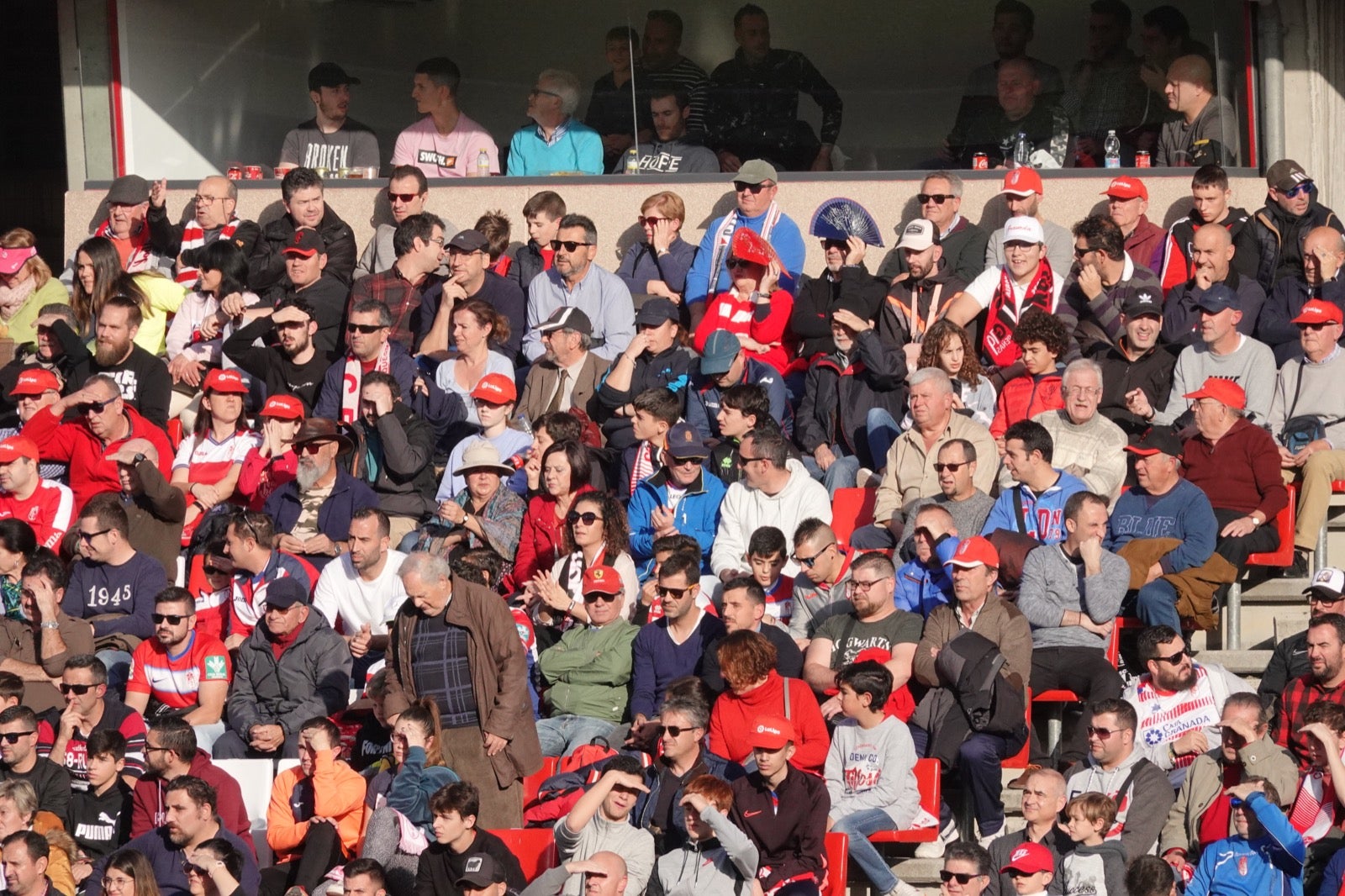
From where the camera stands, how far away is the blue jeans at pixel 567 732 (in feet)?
34.4

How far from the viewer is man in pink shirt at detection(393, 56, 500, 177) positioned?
15.2 metres

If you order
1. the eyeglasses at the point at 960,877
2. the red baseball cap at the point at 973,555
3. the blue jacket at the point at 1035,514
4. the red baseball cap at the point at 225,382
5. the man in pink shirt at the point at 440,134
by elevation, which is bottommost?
the eyeglasses at the point at 960,877

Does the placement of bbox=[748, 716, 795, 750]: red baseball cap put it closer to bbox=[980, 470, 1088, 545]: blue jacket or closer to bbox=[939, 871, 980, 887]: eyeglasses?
bbox=[939, 871, 980, 887]: eyeglasses

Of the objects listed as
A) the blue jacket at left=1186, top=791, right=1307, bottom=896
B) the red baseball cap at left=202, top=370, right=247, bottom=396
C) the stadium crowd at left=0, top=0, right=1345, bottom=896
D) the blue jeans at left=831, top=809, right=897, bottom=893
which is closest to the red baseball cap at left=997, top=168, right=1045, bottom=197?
the stadium crowd at left=0, top=0, right=1345, bottom=896

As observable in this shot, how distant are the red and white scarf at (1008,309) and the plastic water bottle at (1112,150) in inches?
75.9

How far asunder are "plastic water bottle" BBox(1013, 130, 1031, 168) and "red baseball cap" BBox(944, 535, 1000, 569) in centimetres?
489

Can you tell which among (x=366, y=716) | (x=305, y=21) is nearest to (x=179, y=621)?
(x=366, y=716)

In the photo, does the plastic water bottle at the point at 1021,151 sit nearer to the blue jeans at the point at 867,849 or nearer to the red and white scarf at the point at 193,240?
the red and white scarf at the point at 193,240

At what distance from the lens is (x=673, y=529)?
1165cm

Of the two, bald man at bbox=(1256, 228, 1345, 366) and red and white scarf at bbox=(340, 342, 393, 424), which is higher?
bald man at bbox=(1256, 228, 1345, 366)

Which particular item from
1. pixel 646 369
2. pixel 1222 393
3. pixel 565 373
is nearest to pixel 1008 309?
pixel 1222 393

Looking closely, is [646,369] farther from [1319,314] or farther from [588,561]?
[1319,314]

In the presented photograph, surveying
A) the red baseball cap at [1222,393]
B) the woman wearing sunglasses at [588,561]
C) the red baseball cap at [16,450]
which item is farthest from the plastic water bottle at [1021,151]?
the red baseball cap at [16,450]

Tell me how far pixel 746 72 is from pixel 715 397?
330 cm
